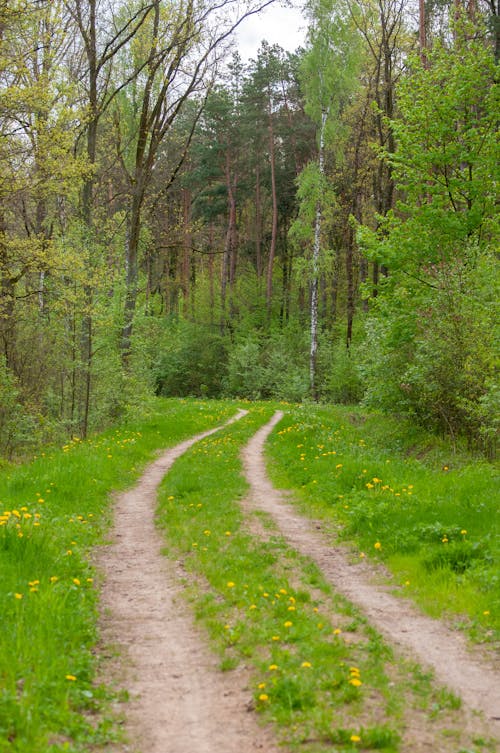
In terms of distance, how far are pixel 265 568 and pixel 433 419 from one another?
27.9 ft

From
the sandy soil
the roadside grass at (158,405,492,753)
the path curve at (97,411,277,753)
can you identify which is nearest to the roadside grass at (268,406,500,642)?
the sandy soil

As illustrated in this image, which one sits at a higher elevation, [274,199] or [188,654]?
[274,199]

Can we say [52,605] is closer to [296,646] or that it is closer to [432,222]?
[296,646]

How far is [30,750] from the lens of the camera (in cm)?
369

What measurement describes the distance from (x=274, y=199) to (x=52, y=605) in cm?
3765

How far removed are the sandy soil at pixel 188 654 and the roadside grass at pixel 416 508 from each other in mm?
390

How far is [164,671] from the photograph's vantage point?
5.03 meters

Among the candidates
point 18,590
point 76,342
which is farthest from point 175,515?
point 76,342

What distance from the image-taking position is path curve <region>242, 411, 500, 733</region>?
473cm

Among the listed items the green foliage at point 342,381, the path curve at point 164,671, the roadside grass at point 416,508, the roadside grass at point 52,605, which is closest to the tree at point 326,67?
the green foliage at point 342,381

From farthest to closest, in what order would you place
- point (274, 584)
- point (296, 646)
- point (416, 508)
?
point (416, 508) < point (274, 584) < point (296, 646)

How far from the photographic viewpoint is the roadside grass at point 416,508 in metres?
6.42

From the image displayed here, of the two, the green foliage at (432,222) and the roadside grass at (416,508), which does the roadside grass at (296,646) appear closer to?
the roadside grass at (416,508)

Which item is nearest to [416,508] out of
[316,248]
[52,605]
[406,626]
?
[406,626]
